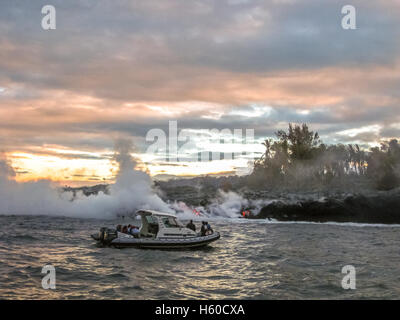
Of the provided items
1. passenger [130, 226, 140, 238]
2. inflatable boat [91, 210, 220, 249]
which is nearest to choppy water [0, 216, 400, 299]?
inflatable boat [91, 210, 220, 249]

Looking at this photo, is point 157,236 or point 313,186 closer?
point 157,236

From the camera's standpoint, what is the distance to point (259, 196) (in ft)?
242

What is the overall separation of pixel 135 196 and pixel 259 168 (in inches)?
2215

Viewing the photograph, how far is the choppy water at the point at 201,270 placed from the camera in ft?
55.2

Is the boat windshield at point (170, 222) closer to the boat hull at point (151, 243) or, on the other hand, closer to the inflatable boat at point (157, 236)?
the inflatable boat at point (157, 236)

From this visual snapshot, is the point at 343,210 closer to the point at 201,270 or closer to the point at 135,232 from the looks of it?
the point at 135,232

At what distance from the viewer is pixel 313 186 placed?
334ft

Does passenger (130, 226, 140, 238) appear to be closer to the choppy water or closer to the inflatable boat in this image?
the inflatable boat

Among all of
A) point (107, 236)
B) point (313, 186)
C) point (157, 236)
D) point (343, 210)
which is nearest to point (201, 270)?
point (157, 236)

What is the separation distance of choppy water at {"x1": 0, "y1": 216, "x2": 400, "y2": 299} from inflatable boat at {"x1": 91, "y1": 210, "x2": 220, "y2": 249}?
2.41 feet

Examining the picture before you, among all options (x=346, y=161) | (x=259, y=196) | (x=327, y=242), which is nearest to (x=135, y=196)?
(x=259, y=196)

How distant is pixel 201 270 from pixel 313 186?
8621cm

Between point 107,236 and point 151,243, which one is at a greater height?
point 107,236
